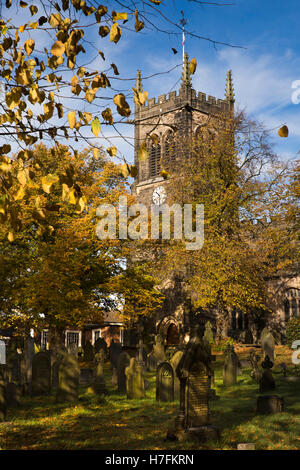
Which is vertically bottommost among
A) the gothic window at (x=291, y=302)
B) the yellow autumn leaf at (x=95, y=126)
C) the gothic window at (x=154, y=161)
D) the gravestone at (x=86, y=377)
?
the gravestone at (x=86, y=377)

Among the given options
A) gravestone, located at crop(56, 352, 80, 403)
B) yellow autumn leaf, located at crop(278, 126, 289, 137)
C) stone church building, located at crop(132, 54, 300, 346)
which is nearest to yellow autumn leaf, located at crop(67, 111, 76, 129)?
yellow autumn leaf, located at crop(278, 126, 289, 137)

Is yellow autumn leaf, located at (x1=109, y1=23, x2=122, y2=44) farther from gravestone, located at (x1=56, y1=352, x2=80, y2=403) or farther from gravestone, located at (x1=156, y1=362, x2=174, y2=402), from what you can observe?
gravestone, located at (x1=56, y1=352, x2=80, y2=403)

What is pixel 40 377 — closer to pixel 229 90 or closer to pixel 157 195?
pixel 157 195

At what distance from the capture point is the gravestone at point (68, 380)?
13789 mm

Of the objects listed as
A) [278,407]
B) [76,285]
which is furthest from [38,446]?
[76,285]

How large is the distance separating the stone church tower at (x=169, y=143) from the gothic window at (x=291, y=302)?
6227 mm

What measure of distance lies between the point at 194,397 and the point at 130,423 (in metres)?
2.35

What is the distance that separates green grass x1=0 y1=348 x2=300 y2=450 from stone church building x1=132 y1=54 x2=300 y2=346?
17997 millimetres

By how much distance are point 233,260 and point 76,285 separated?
9.22m

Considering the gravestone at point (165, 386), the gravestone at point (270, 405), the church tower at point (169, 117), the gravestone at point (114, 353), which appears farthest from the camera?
the church tower at point (169, 117)

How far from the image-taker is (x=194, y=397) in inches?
365

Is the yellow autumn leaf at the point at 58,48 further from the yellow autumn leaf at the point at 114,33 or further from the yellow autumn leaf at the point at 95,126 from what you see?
the yellow autumn leaf at the point at 95,126

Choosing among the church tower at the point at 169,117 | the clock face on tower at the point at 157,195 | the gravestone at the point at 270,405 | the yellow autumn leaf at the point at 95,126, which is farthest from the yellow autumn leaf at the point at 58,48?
the clock face on tower at the point at 157,195

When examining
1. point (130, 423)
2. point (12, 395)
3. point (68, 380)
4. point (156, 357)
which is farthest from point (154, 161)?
point (130, 423)
